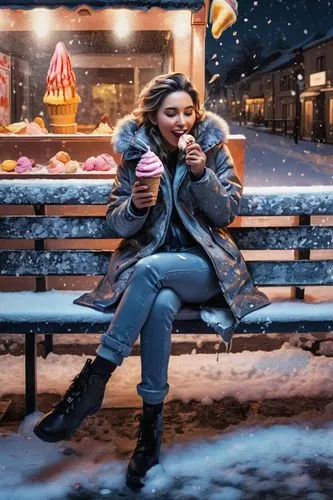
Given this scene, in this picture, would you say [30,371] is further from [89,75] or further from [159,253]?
[89,75]

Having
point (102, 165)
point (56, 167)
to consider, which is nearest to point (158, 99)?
point (102, 165)

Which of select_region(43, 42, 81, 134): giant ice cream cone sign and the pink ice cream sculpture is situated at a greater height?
select_region(43, 42, 81, 134): giant ice cream cone sign

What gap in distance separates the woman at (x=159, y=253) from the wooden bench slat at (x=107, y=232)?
0.33m

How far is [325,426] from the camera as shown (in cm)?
384

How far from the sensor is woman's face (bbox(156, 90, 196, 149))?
143 inches

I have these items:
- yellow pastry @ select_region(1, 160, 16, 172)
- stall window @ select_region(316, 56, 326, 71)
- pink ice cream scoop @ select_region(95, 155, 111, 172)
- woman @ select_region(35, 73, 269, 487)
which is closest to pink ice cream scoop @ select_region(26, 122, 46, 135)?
yellow pastry @ select_region(1, 160, 16, 172)

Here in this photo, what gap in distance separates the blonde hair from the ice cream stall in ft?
9.12

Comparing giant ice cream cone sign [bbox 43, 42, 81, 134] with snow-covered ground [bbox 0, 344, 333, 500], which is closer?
snow-covered ground [bbox 0, 344, 333, 500]

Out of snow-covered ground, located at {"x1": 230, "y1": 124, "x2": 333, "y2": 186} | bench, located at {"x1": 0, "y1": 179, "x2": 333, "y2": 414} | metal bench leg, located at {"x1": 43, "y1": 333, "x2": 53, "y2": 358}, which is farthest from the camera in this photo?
snow-covered ground, located at {"x1": 230, "y1": 124, "x2": 333, "y2": 186}

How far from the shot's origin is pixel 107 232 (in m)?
4.03

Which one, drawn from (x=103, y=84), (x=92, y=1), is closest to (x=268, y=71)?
(x=103, y=84)

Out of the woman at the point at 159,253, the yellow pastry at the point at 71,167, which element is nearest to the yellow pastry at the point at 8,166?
the yellow pastry at the point at 71,167

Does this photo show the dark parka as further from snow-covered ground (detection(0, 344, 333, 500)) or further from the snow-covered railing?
snow-covered ground (detection(0, 344, 333, 500))

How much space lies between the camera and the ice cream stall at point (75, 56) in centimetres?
739
